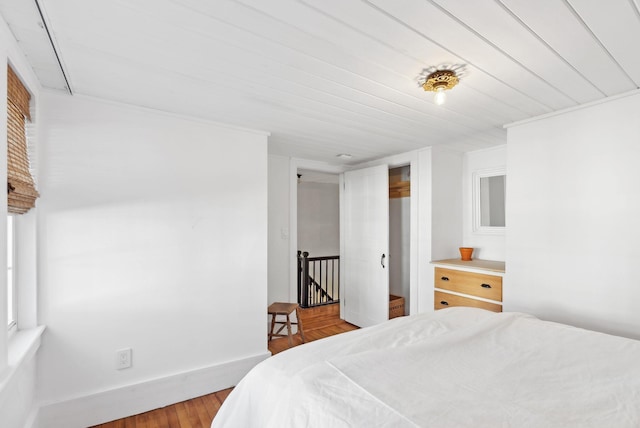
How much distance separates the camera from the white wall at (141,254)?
78.3 inches

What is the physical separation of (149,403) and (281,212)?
2192mm

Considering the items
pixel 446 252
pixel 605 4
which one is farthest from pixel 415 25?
pixel 446 252

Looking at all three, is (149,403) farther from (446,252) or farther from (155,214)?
(446,252)

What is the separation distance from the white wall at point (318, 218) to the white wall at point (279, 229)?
2723 millimetres

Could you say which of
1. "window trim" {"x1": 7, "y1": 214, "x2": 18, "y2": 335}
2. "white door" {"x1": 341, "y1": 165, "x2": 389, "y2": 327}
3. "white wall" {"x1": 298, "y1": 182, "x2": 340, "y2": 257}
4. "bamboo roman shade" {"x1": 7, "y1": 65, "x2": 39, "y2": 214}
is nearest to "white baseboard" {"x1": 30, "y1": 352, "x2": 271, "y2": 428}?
"window trim" {"x1": 7, "y1": 214, "x2": 18, "y2": 335}

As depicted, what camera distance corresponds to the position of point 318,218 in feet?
22.0

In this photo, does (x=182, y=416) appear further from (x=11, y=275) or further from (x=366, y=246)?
(x=366, y=246)

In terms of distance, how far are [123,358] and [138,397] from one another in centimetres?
30

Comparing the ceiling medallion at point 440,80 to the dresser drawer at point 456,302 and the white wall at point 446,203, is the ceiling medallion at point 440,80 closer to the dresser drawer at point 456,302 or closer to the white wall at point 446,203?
the white wall at point 446,203

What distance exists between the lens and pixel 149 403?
7.32ft

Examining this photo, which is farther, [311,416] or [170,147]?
[170,147]

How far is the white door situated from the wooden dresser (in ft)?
2.11

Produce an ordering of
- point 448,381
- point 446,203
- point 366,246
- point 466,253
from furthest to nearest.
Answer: point 366,246
point 446,203
point 466,253
point 448,381

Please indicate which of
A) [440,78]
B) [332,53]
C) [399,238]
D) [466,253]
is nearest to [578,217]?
[466,253]
